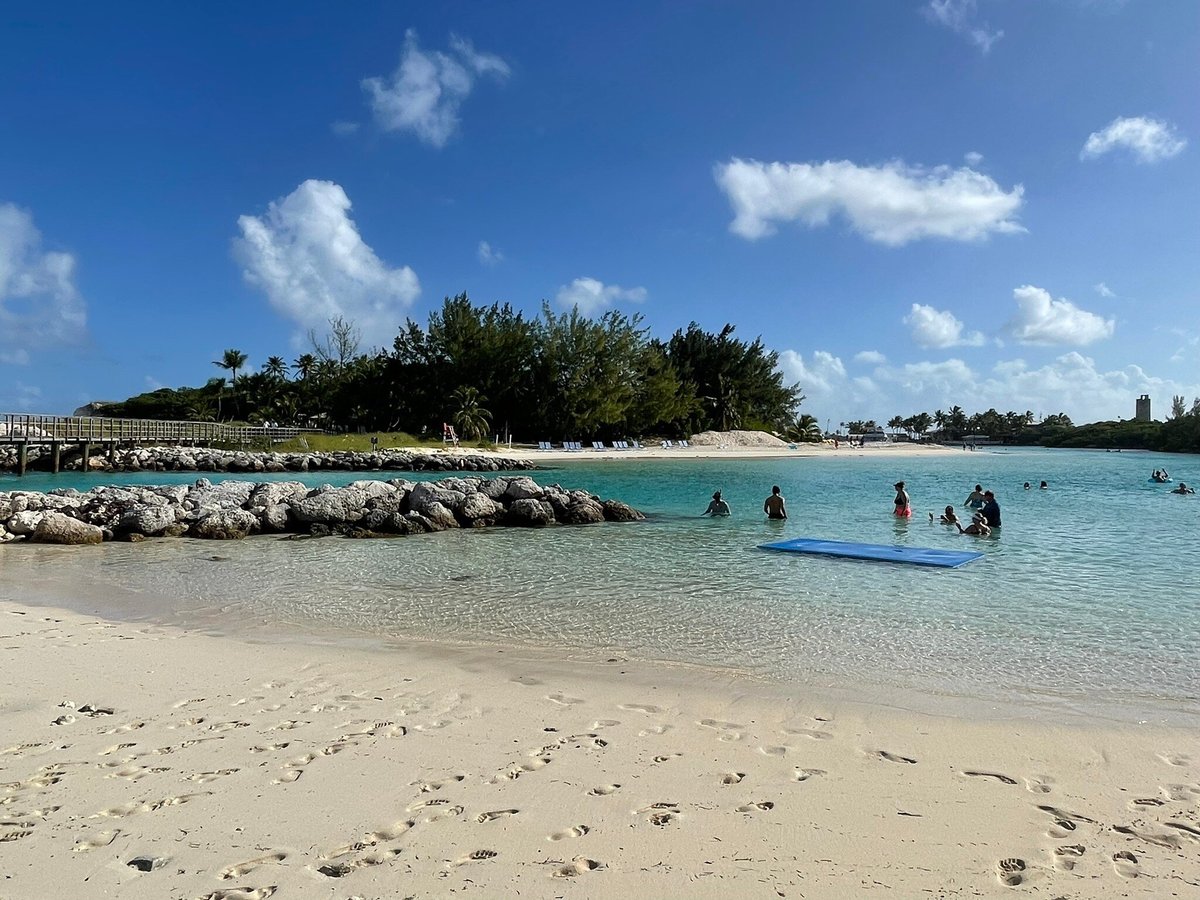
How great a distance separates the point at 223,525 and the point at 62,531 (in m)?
2.89

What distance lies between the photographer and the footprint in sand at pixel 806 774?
4.06 metres

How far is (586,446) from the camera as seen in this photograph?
66.0m

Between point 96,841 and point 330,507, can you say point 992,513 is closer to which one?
point 330,507

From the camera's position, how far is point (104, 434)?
41625mm

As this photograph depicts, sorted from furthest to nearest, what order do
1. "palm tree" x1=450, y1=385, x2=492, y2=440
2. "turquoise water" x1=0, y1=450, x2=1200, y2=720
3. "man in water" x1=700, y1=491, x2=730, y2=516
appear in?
"palm tree" x1=450, y1=385, x2=492, y2=440, "man in water" x1=700, y1=491, x2=730, y2=516, "turquoise water" x1=0, y1=450, x2=1200, y2=720

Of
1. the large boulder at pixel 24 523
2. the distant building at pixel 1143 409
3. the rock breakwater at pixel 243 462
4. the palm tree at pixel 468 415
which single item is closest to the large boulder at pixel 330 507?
the large boulder at pixel 24 523

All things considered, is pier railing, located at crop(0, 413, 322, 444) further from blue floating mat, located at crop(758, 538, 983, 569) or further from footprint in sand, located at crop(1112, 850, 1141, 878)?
footprint in sand, located at crop(1112, 850, 1141, 878)

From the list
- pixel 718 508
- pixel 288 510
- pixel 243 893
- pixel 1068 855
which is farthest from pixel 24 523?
pixel 1068 855

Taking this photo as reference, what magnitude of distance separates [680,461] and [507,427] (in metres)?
19.3

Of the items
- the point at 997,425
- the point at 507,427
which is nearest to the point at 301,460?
the point at 507,427

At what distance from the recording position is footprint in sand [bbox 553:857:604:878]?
9.96 feet

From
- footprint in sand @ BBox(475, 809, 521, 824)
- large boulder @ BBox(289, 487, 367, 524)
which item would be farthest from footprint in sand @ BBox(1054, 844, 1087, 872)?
large boulder @ BBox(289, 487, 367, 524)

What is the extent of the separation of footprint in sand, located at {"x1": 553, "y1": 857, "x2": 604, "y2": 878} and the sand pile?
71.9 m

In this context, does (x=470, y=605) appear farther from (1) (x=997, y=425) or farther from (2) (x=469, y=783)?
(1) (x=997, y=425)
